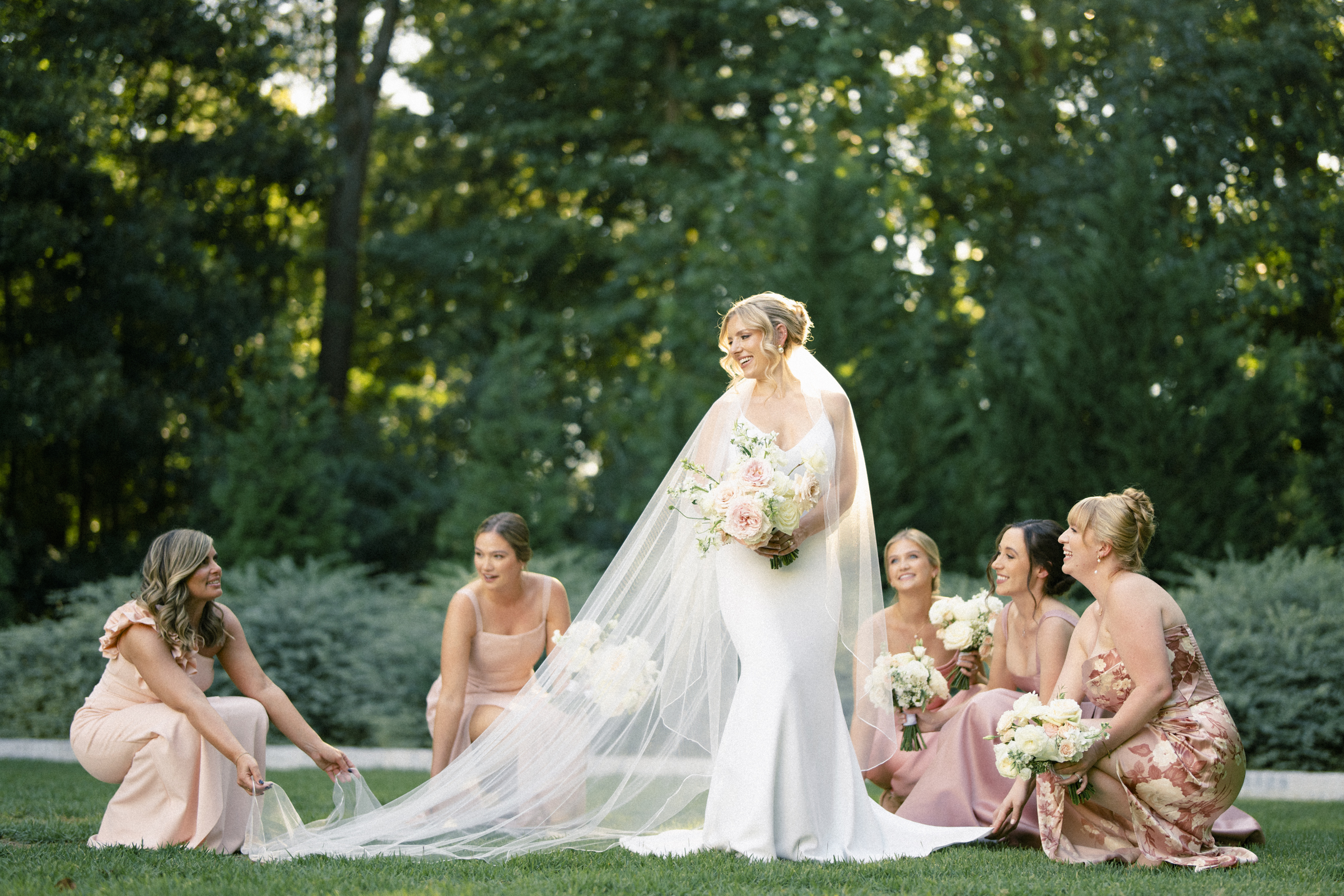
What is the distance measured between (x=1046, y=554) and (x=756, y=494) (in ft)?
5.91

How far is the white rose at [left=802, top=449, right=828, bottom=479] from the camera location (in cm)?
516

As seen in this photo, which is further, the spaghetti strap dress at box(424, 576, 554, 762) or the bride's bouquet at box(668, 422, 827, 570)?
the spaghetti strap dress at box(424, 576, 554, 762)

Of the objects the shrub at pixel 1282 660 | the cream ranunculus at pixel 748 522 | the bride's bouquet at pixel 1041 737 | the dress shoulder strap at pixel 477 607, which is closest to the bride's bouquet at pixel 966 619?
the bride's bouquet at pixel 1041 737

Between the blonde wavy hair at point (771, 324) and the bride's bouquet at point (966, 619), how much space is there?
1505mm

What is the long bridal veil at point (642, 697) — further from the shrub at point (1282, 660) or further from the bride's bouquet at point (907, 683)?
the shrub at point (1282, 660)

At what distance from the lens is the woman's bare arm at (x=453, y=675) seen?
235 inches

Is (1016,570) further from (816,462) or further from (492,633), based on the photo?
(492,633)

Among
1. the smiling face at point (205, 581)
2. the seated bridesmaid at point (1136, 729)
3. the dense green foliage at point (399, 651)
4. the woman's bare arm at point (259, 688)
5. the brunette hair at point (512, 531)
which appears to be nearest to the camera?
the seated bridesmaid at point (1136, 729)

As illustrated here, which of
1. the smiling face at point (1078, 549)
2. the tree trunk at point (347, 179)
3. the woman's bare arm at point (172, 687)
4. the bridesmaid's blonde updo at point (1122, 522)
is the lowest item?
the woman's bare arm at point (172, 687)

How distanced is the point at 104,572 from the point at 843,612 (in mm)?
15003

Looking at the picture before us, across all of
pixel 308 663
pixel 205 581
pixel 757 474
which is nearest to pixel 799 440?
pixel 757 474

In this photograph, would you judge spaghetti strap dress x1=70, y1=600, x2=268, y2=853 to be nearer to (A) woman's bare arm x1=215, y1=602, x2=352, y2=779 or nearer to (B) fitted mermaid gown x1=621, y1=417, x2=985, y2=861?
(A) woman's bare arm x1=215, y1=602, x2=352, y2=779

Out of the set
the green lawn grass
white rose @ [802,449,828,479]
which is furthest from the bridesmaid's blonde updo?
the green lawn grass

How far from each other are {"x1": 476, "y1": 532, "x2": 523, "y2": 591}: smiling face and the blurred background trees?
25.0ft
